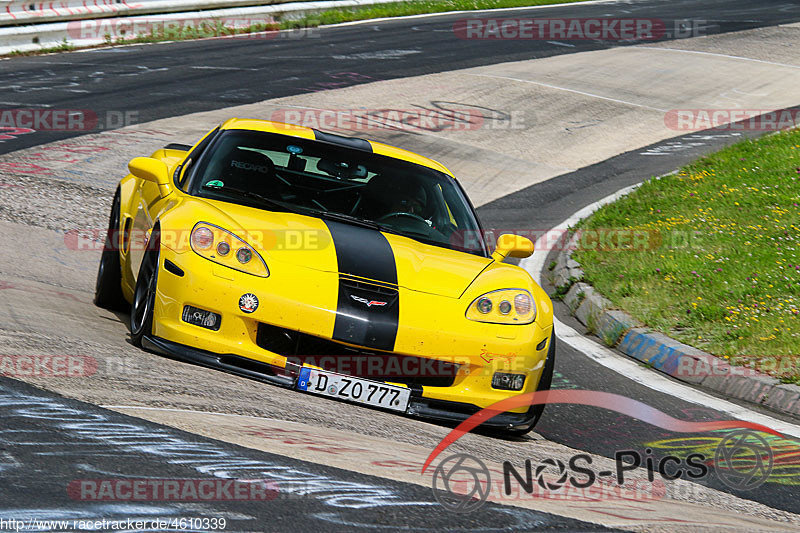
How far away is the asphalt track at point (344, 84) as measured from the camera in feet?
12.0

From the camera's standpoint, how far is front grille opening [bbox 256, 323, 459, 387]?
5207 mm

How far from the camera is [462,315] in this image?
5492mm

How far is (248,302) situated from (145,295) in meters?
0.70

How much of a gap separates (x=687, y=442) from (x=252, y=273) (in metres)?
2.55

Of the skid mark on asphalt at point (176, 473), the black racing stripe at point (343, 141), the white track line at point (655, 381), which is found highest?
the black racing stripe at point (343, 141)

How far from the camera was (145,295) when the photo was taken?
18.3 feet

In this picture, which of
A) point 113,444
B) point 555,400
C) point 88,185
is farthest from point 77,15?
point 113,444

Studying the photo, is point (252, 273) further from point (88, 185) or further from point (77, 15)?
point (77, 15)
